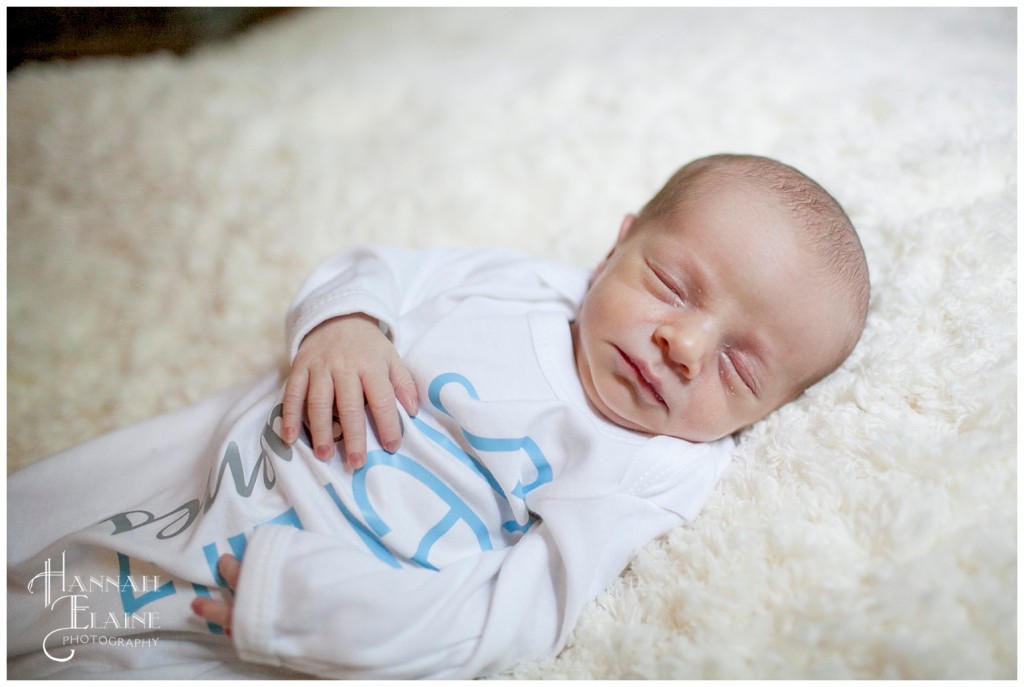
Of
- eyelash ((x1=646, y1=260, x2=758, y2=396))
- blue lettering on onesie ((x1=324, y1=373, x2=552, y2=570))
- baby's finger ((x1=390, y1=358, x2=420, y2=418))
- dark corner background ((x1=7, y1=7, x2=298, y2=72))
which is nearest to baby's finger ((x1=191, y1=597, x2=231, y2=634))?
blue lettering on onesie ((x1=324, y1=373, x2=552, y2=570))

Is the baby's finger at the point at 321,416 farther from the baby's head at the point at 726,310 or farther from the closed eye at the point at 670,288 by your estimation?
the closed eye at the point at 670,288

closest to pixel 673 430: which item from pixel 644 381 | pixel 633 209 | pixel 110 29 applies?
pixel 644 381

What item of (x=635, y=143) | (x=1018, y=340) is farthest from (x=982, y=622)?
(x=635, y=143)

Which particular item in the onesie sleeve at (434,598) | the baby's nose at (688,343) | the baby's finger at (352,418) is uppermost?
the baby's nose at (688,343)

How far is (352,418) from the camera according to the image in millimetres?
877

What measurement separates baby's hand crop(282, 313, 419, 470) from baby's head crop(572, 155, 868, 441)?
0.86 feet

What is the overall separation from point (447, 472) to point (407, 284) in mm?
336

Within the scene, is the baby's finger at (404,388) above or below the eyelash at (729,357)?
below

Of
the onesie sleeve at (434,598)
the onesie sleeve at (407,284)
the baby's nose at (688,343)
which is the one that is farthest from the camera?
the onesie sleeve at (407,284)

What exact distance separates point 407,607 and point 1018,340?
2.59ft

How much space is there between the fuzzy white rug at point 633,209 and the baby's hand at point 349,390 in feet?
1.11

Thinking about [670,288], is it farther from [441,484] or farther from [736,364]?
[441,484]

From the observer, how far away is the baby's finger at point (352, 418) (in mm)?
871

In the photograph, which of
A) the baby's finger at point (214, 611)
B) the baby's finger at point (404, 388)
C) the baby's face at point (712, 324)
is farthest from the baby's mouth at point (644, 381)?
the baby's finger at point (214, 611)
